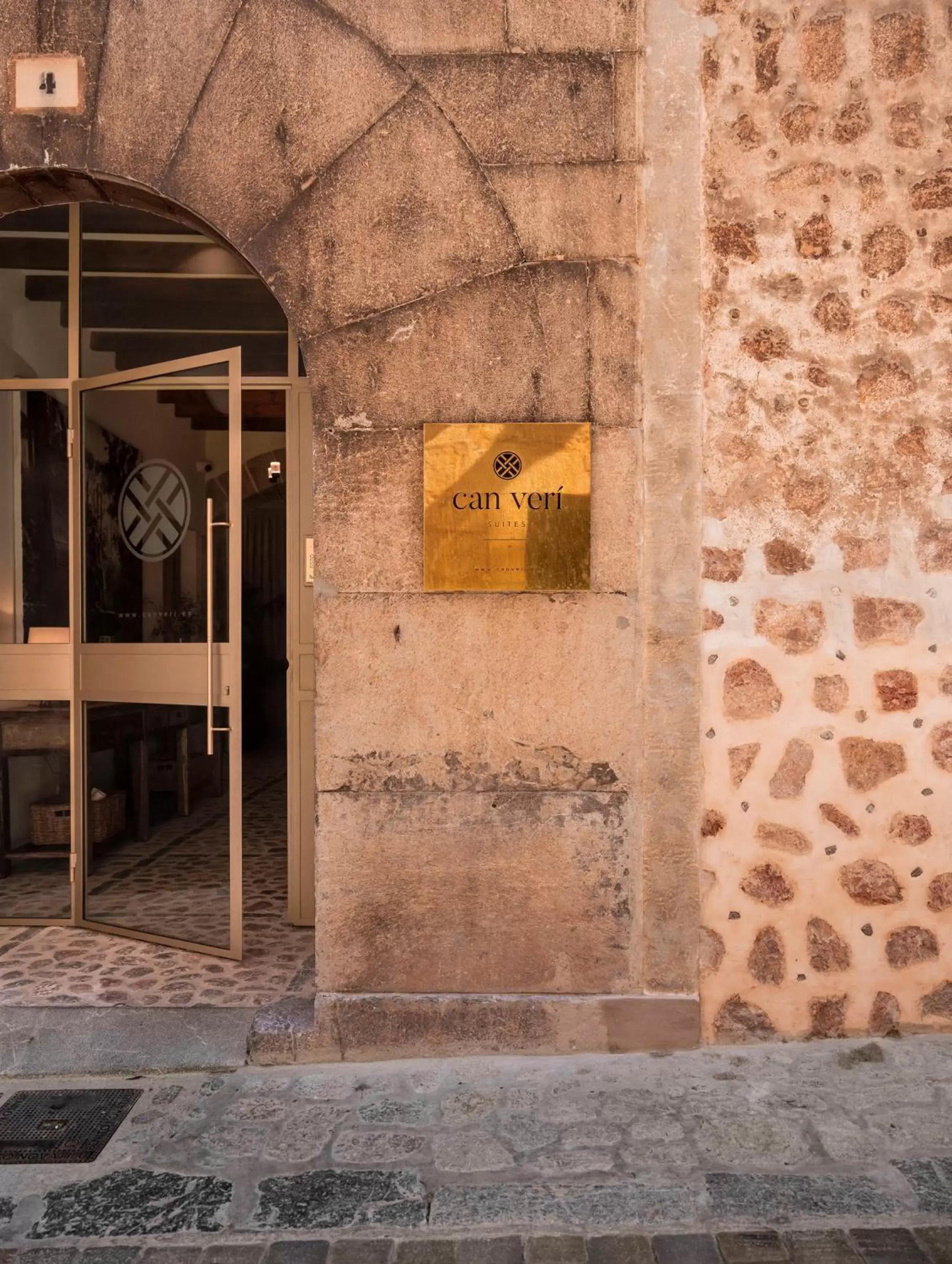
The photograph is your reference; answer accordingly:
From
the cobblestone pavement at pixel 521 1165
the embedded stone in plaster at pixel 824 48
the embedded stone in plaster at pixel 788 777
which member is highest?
the embedded stone in plaster at pixel 824 48

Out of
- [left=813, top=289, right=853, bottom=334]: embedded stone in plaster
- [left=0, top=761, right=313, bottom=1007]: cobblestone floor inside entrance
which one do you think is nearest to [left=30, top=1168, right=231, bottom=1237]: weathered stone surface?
[left=0, top=761, right=313, bottom=1007]: cobblestone floor inside entrance

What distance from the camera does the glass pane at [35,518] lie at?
15.1 ft

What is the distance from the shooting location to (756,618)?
3.17 metres

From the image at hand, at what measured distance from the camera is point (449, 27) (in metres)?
3.07

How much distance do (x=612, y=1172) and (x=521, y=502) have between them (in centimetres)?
198

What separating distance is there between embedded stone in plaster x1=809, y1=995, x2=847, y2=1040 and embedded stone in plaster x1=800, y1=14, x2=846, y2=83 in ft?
10.2

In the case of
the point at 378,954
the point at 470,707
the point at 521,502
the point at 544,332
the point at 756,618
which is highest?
the point at 544,332

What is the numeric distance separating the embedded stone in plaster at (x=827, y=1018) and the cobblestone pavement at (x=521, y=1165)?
0.21 ft

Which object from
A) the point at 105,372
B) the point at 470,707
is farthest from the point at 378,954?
the point at 105,372

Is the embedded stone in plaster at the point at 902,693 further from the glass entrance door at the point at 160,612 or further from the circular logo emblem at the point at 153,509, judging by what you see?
the circular logo emblem at the point at 153,509

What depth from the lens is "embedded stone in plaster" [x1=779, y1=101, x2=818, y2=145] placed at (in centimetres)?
313

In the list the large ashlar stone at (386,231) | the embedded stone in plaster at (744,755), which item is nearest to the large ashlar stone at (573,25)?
the large ashlar stone at (386,231)

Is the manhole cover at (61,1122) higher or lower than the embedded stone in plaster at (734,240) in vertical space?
lower

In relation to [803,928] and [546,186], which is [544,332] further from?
[803,928]
